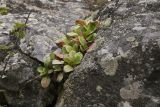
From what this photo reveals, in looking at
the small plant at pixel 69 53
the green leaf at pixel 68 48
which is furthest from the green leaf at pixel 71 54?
the green leaf at pixel 68 48

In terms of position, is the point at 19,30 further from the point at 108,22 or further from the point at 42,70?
the point at 108,22

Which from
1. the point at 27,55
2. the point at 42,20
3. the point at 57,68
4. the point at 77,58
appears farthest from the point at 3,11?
the point at 77,58

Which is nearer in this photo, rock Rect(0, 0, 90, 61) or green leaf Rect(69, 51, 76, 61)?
green leaf Rect(69, 51, 76, 61)

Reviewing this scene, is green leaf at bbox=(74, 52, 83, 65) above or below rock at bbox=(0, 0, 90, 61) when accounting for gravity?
above

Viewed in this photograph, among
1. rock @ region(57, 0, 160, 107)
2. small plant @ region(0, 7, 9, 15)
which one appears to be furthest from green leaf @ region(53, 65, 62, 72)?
small plant @ region(0, 7, 9, 15)

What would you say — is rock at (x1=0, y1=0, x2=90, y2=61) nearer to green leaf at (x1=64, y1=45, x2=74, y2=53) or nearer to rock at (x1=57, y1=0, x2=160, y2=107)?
green leaf at (x1=64, y1=45, x2=74, y2=53)

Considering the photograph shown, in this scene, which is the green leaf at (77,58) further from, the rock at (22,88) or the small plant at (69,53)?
the rock at (22,88)

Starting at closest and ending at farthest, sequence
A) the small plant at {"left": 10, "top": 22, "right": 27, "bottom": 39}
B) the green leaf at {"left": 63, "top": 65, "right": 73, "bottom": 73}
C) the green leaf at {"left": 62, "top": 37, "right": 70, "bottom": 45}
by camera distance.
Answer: the green leaf at {"left": 63, "top": 65, "right": 73, "bottom": 73}
the green leaf at {"left": 62, "top": 37, "right": 70, "bottom": 45}
the small plant at {"left": 10, "top": 22, "right": 27, "bottom": 39}
